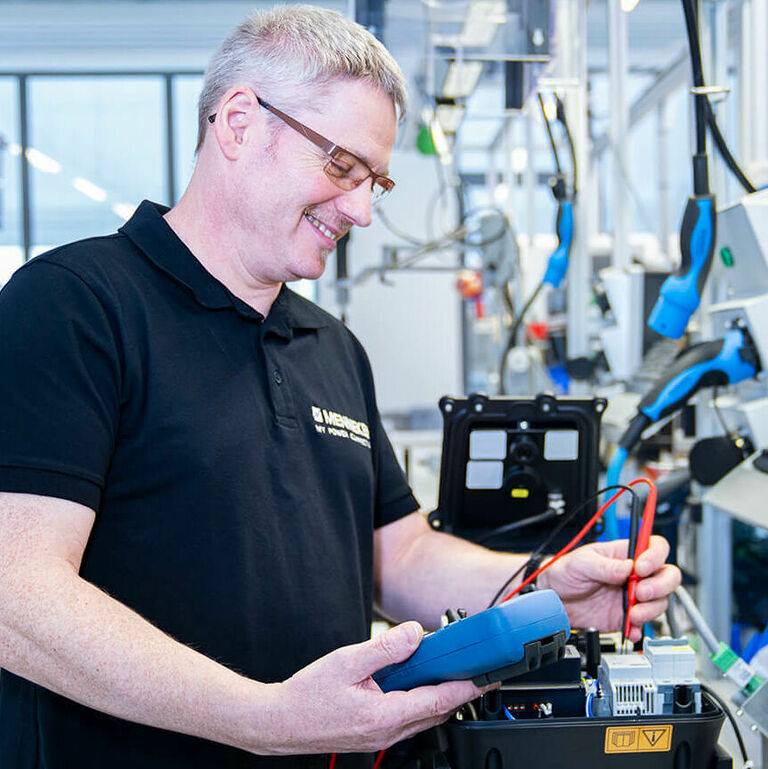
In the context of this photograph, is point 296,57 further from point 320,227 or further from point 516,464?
point 516,464

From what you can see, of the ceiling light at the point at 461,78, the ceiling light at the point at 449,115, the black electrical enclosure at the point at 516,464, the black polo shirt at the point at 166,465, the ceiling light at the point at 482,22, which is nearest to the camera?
the black polo shirt at the point at 166,465

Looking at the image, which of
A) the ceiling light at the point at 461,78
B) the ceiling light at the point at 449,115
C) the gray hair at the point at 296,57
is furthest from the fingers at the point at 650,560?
the ceiling light at the point at 449,115

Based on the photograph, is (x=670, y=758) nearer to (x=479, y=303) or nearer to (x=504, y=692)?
(x=504, y=692)

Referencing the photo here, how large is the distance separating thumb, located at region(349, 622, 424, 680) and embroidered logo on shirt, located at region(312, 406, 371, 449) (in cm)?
40

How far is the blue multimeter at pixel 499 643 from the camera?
28.3 inches

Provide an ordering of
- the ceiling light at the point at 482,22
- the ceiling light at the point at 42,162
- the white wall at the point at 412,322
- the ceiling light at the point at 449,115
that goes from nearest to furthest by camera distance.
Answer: the ceiling light at the point at 482,22
the ceiling light at the point at 449,115
the white wall at the point at 412,322
the ceiling light at the point at 42,162

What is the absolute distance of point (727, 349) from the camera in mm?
1453

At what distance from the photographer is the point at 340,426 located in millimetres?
1163

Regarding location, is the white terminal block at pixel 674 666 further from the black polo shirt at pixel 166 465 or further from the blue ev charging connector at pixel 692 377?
the blue ev charging connector at pixel 692 377

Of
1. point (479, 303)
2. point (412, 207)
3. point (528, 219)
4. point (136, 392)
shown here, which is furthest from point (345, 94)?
point (412, 207)

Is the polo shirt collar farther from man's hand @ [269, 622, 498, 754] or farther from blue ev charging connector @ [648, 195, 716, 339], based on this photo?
blue ev charging connector @ [648, 195, 716, 339]

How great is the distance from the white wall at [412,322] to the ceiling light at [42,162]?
9.65 ft

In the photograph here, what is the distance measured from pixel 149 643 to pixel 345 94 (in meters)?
0.65

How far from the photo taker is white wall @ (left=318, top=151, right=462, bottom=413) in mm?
6555
